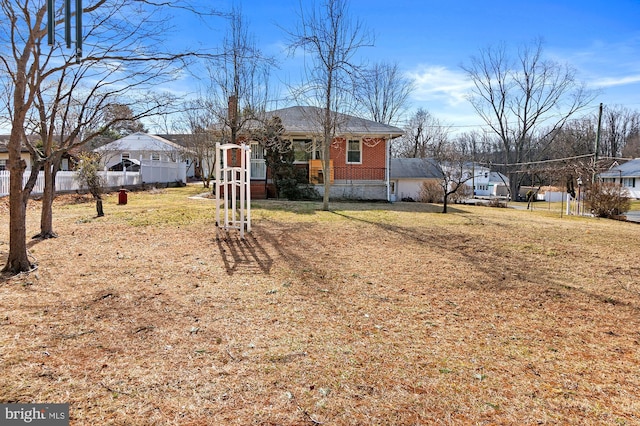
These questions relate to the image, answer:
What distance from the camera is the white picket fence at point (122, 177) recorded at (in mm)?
16047

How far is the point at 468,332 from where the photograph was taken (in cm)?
409

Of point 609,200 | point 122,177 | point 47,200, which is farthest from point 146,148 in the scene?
point 609,200

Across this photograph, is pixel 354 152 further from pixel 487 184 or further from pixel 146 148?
pixel 487 184

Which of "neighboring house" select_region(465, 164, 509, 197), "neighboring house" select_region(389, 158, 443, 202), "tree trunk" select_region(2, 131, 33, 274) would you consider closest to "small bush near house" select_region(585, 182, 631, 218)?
"neighboring house" select_region(389, 158, 443, 202)

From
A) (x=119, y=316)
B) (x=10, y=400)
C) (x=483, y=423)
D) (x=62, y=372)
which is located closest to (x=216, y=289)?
(x=119, y=316)

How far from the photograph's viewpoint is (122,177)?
74.4ft

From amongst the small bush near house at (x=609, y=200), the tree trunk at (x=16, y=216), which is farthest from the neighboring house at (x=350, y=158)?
the tree trunk at (x=16, y=216)

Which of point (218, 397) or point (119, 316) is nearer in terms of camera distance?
point (218, 397)

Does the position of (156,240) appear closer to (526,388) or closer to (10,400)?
(10,400)

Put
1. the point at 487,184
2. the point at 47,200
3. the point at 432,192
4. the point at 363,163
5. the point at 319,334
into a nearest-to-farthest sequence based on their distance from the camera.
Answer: the point at 319,334
the point at 47,200
the point at 363,163
the point at 432,192
the point at 487,184

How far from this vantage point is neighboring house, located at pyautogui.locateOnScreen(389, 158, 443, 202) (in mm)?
27177

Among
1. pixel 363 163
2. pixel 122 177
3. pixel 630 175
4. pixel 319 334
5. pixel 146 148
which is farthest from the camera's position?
pixel 630 175

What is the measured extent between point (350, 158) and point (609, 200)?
12.5 m

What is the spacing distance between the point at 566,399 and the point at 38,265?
690 cm
